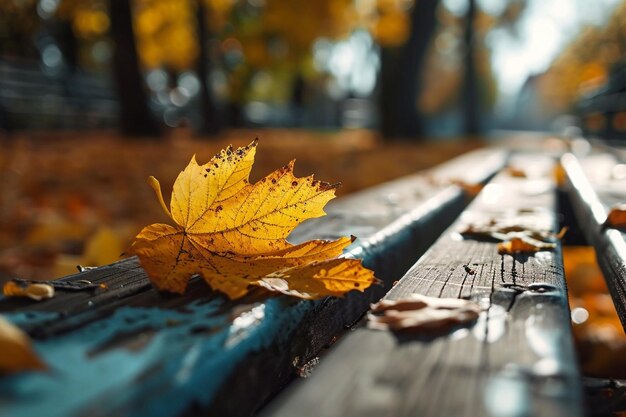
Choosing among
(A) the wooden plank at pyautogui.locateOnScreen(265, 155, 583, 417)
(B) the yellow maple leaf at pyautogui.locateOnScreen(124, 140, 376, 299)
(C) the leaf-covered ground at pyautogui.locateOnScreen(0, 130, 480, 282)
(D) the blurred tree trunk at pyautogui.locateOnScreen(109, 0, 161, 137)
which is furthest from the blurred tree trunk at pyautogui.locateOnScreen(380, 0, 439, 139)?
(A) the wooden plank at pyautogui.locateOnScreen(265, 155, 583, 417)

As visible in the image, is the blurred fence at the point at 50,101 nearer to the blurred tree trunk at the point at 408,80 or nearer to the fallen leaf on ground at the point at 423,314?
the blurred tree trunk at the point at 408,80

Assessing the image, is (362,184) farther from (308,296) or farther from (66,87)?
(66,87)

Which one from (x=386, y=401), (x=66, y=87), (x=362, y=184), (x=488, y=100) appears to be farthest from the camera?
(x=488, y=100)

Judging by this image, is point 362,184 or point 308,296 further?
point 362,184

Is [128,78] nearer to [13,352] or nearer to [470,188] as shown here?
[470,188]

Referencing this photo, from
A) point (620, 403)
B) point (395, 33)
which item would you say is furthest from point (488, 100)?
point (620, 403)

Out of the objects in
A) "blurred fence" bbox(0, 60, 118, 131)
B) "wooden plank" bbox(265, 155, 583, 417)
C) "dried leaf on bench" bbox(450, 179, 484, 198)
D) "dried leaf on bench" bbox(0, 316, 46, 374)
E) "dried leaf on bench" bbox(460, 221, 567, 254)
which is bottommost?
"dried leaf on bench" bbox(450, 179, 484, 198)

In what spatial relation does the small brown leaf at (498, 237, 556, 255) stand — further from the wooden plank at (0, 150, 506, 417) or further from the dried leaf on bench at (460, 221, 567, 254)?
the wooden plank at (0, 150, 506, 417)
